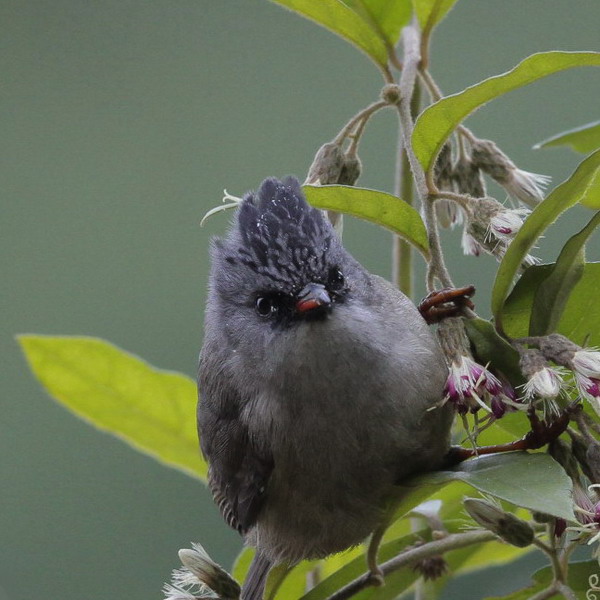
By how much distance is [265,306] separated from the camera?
1942 mm

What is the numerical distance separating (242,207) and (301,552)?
679 millimetres

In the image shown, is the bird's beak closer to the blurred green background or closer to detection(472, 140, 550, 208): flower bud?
detection(472, 140, 550, 208): flower bud

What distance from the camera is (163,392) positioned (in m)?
2.50

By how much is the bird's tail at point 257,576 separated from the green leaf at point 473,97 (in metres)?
A: 0.85

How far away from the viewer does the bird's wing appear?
2037 mm

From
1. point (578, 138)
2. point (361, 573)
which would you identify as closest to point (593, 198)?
point (578, 138)

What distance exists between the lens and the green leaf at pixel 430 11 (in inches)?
80.2

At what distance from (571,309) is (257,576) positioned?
0.84 m

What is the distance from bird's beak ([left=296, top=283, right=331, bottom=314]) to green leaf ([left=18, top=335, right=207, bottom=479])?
0.72m

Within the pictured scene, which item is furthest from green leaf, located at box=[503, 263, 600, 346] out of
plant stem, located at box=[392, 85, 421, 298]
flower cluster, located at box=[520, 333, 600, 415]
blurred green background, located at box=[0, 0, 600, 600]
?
blurred green background, located at box=[0, 0, 600, 600]

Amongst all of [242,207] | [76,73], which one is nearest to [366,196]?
[242,207]

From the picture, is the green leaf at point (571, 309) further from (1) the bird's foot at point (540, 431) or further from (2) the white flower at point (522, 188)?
(2) the white flower at point (522, 188)

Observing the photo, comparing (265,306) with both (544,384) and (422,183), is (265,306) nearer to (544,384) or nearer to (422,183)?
(422,183)

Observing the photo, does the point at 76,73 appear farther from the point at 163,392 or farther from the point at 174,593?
the point at 174,593
